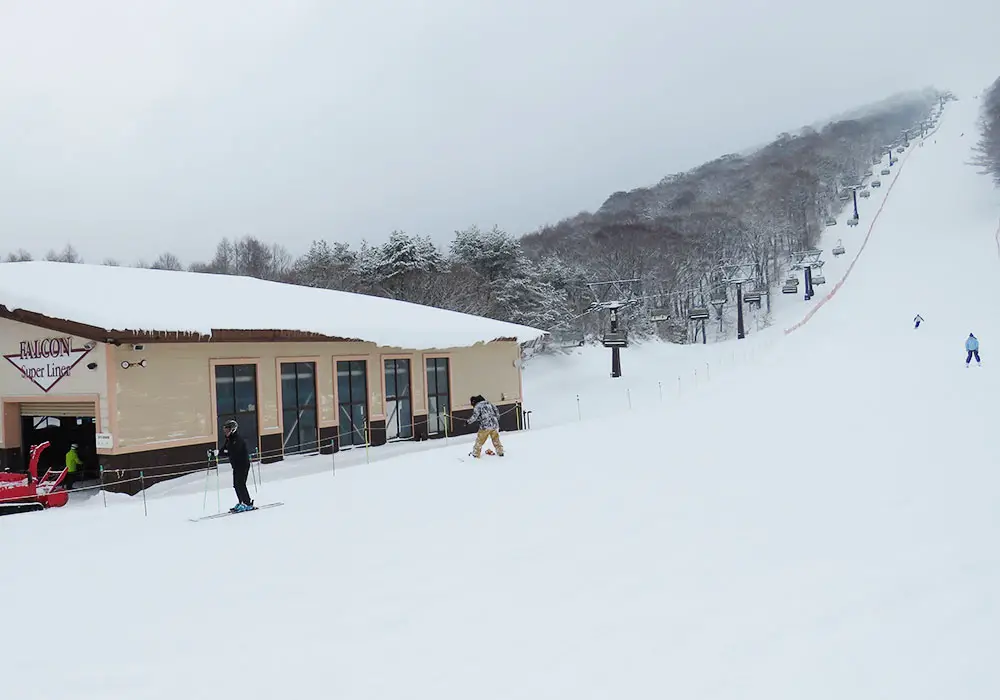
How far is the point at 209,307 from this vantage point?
697 inches

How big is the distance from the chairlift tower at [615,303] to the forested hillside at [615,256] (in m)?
1.31

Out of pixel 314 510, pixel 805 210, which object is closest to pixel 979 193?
pixel 805 210

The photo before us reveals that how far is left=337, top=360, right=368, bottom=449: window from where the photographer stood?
65.5 feet

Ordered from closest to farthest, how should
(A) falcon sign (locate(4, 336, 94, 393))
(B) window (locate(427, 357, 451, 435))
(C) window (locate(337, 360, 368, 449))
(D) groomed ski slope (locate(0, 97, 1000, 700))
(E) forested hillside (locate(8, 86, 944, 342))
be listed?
1. (D) groomed ski slope (locate(0, 97, 1000, 700))
2. (A) falcon sign (locate(4, 336, 94, 393))
3. (C) window (locate(337, 360, 368, 449))
4. (B) window (locate(427, 357, 451, 435))
5. (E) forested hillside (locate(8, 86, 944, 342))

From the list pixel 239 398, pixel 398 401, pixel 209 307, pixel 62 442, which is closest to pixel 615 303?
pixel 398 401

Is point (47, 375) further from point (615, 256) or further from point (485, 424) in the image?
point (615, 256)

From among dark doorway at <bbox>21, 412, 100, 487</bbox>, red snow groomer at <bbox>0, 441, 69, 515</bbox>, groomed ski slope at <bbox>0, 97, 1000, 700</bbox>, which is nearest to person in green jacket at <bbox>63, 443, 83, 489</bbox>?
dark doorway at <bbox>21, 412, 100, 487</bbox>

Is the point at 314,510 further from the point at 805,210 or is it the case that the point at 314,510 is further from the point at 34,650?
the point at 805,210

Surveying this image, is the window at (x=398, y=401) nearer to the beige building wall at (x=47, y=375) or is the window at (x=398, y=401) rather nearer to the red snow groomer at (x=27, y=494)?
the beige building wall at (x=47, y=375)

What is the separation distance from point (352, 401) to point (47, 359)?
7.39 metres

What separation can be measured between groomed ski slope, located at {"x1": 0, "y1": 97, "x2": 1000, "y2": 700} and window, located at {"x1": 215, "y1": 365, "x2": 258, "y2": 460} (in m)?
2.52

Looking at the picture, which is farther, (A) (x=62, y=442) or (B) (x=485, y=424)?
(A) (x=62, y=442)

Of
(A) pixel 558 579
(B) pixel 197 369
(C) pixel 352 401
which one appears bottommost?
(A) pixel 558 579

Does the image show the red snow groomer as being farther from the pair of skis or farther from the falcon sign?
the pair of skis
